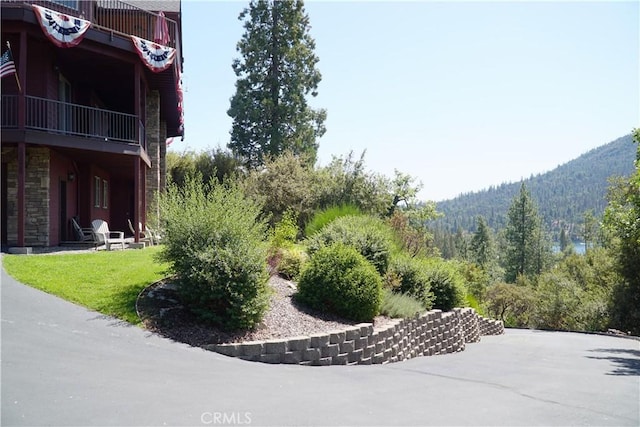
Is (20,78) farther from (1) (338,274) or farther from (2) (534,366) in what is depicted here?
(2) (534,366)

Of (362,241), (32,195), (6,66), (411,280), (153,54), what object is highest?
(153,54)

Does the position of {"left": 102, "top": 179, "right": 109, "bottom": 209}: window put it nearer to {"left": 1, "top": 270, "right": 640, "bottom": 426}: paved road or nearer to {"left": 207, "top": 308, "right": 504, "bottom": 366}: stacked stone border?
{"left": 1, "top": 270, "right": 640, "bottom": 426}: paved road

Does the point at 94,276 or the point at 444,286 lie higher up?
the point at 94,276

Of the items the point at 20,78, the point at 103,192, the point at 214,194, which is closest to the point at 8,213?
the point at 20,78

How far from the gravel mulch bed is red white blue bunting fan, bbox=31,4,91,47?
9.52 m

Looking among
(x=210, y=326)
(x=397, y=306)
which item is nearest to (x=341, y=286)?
(x=397, y=306)

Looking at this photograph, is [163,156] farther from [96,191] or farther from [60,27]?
[60,27]

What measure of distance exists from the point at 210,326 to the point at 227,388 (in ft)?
8.49

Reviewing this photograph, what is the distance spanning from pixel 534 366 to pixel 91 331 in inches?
310

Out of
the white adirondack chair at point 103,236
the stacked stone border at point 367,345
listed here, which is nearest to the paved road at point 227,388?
the stacked stone border at point 367,345

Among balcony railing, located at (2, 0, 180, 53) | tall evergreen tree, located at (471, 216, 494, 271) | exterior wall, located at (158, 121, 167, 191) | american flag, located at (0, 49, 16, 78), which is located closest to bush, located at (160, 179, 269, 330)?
american flag, located at (0, 49, 16, 78)

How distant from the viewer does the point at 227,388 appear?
6.32 meters

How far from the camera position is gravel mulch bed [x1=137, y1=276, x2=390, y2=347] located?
8.51m

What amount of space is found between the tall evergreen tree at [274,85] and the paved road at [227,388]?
96.3ft
